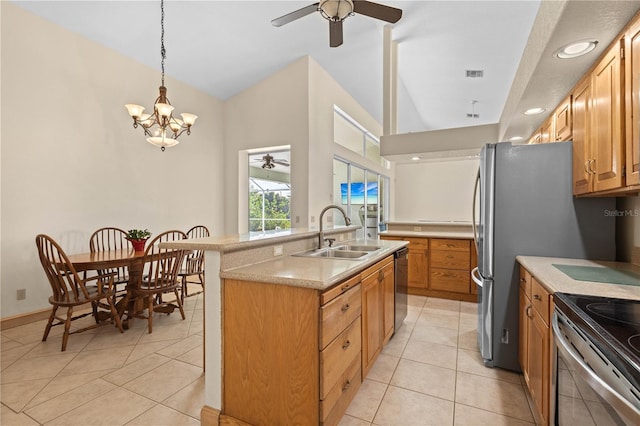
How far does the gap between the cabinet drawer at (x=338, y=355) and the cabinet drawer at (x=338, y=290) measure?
23cm

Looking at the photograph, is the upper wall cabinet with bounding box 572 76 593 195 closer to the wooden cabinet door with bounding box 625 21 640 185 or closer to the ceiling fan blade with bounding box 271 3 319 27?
the wooden cabinet door with bounding box 625 21 640 185

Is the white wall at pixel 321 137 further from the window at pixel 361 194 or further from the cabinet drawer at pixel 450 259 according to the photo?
the cabinet drawer at pixel 450 259

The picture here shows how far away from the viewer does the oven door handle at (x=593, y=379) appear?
2.44 ft

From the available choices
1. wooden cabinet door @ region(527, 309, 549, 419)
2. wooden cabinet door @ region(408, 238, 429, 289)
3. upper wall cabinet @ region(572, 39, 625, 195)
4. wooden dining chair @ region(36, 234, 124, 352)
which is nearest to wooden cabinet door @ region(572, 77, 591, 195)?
upper wall cabinet @ region(572, 39, 625, 195)

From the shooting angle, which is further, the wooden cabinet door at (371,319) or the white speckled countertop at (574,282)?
the wooden cabinet door at (371,319)

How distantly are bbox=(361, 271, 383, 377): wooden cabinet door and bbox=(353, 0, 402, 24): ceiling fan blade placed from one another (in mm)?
2116

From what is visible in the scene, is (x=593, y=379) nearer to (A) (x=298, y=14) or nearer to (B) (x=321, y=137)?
(A) (x=298, y=14)

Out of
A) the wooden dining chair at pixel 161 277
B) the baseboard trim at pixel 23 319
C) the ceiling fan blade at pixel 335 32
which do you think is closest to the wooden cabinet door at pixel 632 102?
the ceiling fan blade at pixel 335 32

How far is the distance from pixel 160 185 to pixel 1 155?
1.74 m

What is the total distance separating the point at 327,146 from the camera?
5.36 meters

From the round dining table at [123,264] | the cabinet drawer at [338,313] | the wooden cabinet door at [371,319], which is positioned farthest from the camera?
the round dining table at [123,264]

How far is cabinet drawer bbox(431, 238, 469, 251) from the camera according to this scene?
3.92 metres

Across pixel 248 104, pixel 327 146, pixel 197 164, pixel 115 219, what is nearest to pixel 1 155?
pixel 115 219

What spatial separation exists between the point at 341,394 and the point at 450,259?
2846mm
